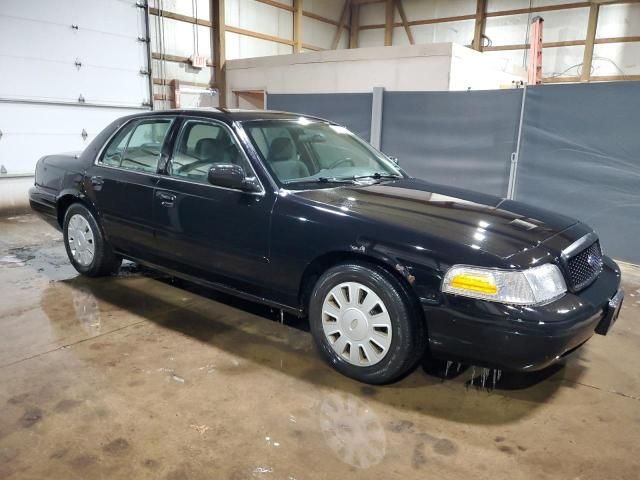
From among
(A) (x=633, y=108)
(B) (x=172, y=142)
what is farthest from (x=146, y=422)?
(A) (x=633, y=108)

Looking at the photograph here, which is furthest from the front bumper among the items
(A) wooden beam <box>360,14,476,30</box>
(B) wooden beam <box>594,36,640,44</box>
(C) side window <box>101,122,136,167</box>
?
(A) wooden beam <box>360,14,476,30</box>

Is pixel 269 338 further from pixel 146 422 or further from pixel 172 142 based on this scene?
pixel 172 142

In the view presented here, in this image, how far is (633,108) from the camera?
507 centimetres

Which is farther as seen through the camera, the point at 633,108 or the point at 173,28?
the point at 173,28

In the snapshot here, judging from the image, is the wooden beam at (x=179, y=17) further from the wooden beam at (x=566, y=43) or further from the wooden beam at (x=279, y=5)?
the wooden beam at (x=566, y=43)

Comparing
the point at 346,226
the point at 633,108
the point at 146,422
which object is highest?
the point at 633,108

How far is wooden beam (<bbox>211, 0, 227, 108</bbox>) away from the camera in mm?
13062

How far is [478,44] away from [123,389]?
1588cm

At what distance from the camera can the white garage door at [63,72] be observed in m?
7.70

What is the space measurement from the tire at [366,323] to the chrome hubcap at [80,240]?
2374mm

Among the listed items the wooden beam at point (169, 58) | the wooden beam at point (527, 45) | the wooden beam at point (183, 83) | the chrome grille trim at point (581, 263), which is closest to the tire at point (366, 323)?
the chrome grille trim at point (581, 263)

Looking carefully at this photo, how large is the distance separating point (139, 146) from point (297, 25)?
43.9 feet

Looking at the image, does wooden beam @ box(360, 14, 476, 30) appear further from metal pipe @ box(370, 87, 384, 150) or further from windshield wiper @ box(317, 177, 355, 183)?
windshield wiper @ box(317, 177, 355, 183)

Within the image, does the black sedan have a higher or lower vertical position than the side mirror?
lower
